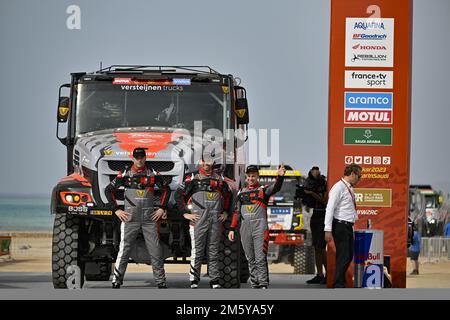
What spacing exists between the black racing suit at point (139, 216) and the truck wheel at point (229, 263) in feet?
3.91

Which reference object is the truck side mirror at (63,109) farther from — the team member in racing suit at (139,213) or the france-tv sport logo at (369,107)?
the france-tv sport logo at (369,107)

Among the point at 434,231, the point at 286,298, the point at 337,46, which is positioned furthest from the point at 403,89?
the point at 434,231

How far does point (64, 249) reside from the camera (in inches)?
674

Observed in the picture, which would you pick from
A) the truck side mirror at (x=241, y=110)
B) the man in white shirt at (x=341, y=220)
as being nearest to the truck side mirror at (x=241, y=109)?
the truck side mirror at (x=241, y=110)

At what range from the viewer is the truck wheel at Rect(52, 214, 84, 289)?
17.1m

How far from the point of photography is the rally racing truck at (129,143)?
675 inches

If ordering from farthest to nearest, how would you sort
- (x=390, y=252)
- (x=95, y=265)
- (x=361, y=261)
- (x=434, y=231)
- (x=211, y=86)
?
1. (x=434, y=231)
2. (x=95, y=265)
3. (x=211, y=86)
4. (x=390, y=252)
5. (x=361, y=261)

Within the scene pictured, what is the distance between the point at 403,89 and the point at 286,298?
8737mm

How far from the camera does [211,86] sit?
18.2 metres

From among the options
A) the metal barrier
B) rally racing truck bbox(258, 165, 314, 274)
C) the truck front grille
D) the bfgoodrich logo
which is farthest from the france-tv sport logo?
the metal barrier

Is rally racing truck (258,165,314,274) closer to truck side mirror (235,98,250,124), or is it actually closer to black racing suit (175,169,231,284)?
truck side mirror (235,98,250,124)

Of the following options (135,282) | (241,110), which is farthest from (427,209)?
(241,110)
